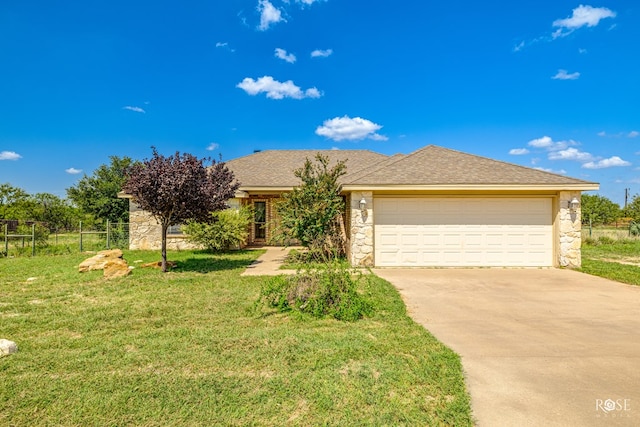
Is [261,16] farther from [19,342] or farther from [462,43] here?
[19,342]

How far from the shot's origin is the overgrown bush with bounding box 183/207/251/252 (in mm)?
13008

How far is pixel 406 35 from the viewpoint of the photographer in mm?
13789

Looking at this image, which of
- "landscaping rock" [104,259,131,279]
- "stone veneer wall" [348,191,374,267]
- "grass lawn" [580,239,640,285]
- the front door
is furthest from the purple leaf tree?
"grass lawn" [580,239,640,285]

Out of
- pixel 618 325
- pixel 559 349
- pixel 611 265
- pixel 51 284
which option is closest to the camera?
pixel 559 349

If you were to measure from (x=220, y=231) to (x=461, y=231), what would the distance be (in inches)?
354

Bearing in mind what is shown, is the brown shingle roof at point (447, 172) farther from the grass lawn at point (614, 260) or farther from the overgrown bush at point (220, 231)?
the overgrown bush at point (220, 231)

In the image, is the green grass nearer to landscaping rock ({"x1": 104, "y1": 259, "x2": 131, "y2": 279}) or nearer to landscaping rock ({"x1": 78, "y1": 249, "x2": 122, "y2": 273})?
landscaping rock ({"x1": 104, "y1": 259, "x2": 131, "y2": 279})

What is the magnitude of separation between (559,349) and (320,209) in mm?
7299

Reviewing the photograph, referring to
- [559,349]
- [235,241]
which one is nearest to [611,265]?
[559,349]

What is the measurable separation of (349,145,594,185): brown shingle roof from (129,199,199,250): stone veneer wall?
9.27m

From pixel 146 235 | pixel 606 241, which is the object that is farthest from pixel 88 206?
pixel 606 241

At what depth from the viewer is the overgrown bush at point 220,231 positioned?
13.0 metres

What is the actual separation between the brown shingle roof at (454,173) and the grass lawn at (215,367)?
4627mm

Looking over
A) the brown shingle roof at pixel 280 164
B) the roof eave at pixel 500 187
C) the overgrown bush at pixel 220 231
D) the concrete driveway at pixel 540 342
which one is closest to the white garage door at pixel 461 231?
the roof eave at pixel 500 187
